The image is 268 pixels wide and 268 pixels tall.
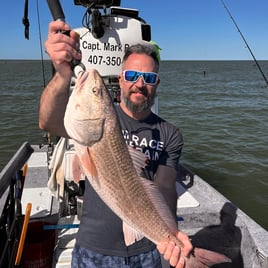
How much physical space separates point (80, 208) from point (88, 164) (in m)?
2.34

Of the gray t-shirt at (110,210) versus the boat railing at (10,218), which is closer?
the gray t-shirt at (110,210)

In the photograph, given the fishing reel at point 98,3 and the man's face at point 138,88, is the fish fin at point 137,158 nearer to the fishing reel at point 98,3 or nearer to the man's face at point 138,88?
the man's face at point 138,88

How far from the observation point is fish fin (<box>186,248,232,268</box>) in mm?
2273

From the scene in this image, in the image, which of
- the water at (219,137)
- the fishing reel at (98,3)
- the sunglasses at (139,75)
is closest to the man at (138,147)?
the sunglasses at (139,75)

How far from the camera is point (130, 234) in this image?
91.6 inches

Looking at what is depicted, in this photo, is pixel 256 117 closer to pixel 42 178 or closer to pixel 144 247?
pixel 42 178

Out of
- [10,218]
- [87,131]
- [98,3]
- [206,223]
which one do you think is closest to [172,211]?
[87,131]

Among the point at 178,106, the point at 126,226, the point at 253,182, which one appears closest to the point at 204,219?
the point at 126,226

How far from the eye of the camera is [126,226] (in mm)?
2312

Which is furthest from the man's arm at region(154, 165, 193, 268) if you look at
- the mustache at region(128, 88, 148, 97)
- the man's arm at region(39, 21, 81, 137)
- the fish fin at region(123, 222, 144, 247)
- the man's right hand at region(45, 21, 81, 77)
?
the man's right hand at region(45, 21, 81, 77)

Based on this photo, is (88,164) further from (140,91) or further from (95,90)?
(140,91)

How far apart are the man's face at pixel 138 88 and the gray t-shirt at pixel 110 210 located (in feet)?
0.43

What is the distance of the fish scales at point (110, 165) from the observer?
2107mm

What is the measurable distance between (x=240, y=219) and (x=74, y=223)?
2350 millimetres
